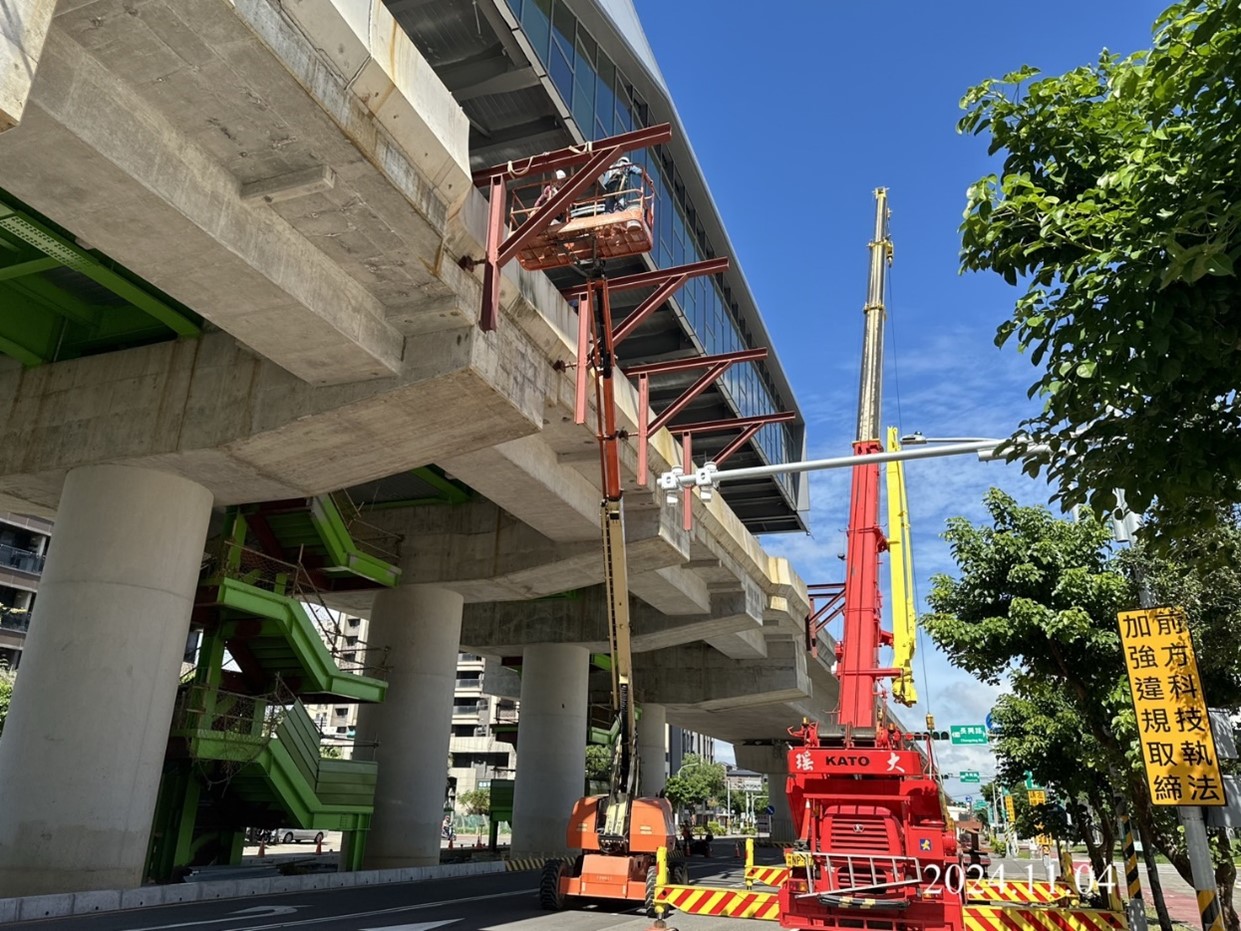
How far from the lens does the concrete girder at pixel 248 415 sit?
12758 millimetres

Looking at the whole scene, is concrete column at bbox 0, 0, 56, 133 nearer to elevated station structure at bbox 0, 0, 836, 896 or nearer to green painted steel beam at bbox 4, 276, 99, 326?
elevated station structure at bbox 0, 0, 836, 896

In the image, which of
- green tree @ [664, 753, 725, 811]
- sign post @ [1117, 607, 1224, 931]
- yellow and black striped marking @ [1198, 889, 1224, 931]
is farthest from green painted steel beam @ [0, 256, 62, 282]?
green tree @ [664, 753, 725, 811]

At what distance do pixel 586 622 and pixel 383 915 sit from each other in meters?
14.1

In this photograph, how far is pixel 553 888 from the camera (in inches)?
578

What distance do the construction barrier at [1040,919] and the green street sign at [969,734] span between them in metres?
27.9

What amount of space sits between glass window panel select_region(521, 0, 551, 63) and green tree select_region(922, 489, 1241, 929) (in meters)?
12.5

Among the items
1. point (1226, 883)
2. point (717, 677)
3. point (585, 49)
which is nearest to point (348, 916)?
point (1226, 883)

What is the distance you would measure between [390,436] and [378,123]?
4.99 m

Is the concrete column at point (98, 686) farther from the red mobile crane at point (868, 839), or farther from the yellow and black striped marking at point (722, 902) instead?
the red mobile crane at point (868, 839)

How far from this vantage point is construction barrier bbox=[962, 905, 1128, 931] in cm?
924

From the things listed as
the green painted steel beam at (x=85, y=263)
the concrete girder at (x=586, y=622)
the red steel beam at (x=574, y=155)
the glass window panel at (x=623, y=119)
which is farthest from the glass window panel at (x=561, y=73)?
the concrete girder at (x=586, y=622)

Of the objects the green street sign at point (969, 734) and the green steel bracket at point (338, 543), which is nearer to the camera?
the green steel bracket at point (338, 543)

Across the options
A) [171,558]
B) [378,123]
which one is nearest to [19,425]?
[171,558]

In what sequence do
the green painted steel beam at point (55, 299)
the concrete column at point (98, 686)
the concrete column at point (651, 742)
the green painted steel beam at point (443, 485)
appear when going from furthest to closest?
1. the concrete column at point (651, 742)
2. the green painted steel beam at point (443, 485)
3. the green painted steel beam at point (55, 299)
4. the concrete column at point (98, 686)
